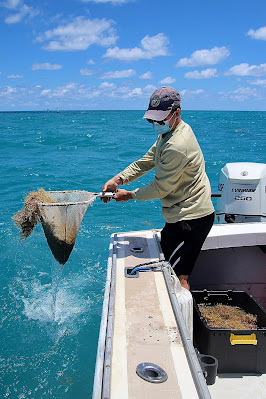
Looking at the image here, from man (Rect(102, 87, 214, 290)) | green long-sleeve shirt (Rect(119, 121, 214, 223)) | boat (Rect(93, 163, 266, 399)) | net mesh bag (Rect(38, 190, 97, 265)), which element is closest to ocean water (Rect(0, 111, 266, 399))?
net mesh bag (Rect(38, 190, 97, 265))

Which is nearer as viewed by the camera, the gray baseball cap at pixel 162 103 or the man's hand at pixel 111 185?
the gray baseball cap at pixel 162 103

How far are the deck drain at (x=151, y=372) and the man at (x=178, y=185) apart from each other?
1.30 meters

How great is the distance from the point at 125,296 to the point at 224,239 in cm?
149

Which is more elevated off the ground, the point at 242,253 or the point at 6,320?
the point at 242,253

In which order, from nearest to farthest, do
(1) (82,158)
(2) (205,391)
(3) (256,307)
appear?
(2) (205,391)
(3) (256,307)
(1) (82,158)

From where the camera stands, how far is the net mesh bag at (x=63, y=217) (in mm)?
3586

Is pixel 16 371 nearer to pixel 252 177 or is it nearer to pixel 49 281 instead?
pixel 49 281

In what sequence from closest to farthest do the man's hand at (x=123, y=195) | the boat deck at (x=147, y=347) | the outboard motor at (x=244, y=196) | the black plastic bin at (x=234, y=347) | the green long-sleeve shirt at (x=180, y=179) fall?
1. the boat deck at (x=147, y=347)
2. the green long-sleeve shirt at (x=180, y=179)
3. the black plastic bin at (x=234, y=347)
4. the man's hand at (x=123, y=195)
5. the outboard motor at (x=244, y=196)

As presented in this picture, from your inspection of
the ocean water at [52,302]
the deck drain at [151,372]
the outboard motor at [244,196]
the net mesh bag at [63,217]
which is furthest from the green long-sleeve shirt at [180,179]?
the outboard motor at [244,196]

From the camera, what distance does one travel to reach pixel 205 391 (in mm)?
1755

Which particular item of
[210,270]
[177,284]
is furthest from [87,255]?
[177,284]

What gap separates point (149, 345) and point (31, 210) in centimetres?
199

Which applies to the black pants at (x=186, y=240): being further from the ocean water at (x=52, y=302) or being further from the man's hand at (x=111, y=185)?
the ocean water at (x=52, y=302)

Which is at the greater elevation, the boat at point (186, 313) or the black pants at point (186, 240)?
the black pants at point (186, 240)
